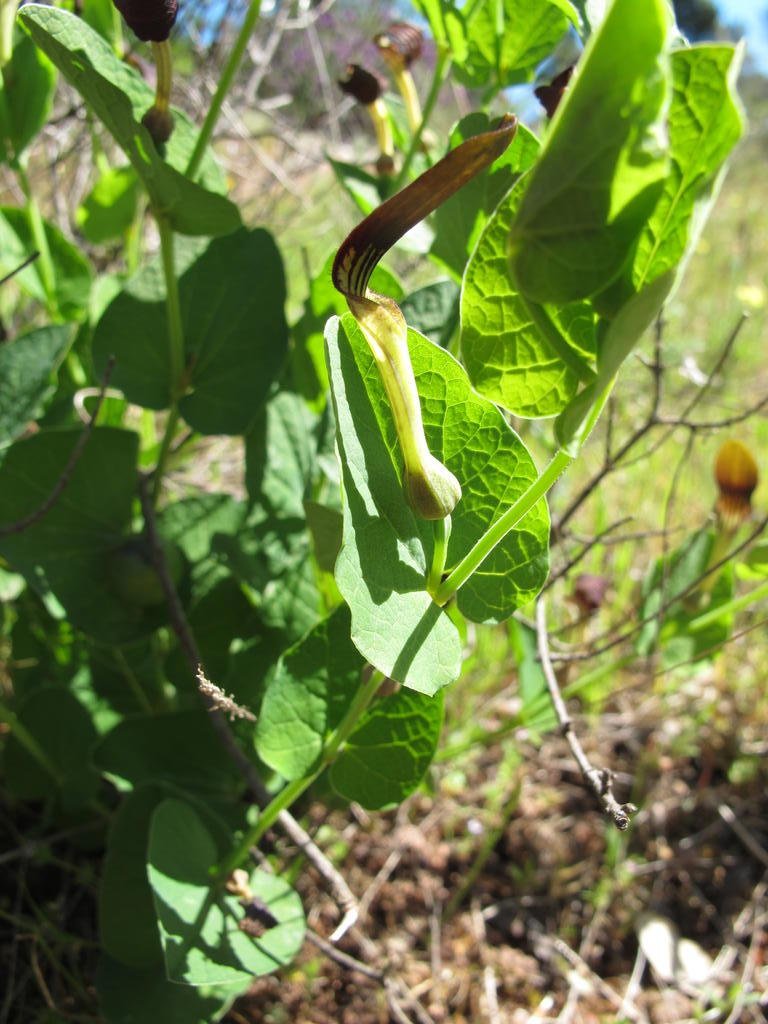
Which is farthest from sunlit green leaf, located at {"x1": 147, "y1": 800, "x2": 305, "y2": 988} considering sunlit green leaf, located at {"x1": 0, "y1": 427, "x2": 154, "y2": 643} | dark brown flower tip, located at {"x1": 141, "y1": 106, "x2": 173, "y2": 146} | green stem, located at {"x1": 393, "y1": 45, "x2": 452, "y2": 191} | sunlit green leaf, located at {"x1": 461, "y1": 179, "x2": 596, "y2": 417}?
green stem, located at {"x1": 393, "y1": 45, "x2": 452, "y2": 191}

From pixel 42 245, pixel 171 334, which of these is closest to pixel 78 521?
pixel 171 334

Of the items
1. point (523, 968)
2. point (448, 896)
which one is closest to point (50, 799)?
point (448, 896)

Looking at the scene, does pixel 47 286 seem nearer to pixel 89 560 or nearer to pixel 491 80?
pixel 89 560

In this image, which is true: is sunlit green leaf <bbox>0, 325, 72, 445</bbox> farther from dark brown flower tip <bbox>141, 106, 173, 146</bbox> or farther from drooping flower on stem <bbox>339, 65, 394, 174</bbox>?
drooping flower on stem <bbox>339, 65, 394, 174</bbox>

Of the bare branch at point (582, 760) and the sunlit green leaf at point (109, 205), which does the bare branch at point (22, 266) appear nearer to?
the sunlit green leaf at point (109, 205)

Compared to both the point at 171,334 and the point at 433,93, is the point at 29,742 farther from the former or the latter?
the point at 433,93

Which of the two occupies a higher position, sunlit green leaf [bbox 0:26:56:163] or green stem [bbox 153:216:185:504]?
sunlit green leaf [bbox 0:26:56:163]

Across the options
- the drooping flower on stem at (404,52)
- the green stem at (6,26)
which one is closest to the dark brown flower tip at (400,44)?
the drooping flower on stem at (404,52)
